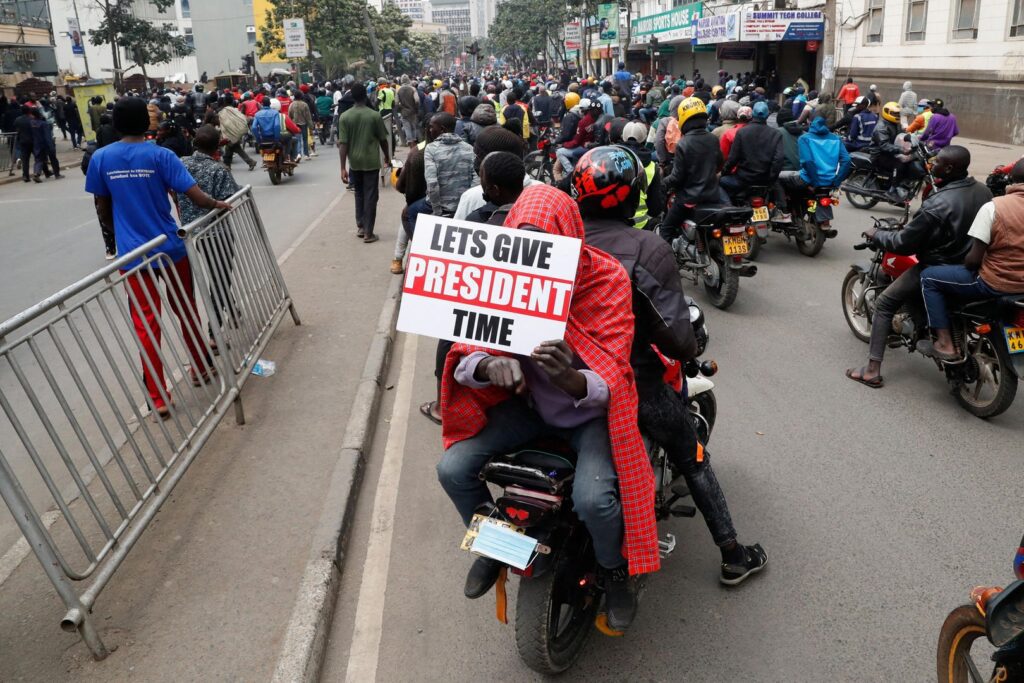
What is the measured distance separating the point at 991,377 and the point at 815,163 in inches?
180

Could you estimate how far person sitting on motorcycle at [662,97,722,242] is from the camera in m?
7.84

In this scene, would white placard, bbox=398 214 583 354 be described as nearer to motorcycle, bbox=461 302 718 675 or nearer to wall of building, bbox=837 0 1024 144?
motorcycle, bbox=461 302 718 675

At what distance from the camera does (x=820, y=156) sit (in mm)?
9219

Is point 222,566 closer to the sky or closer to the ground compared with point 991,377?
closer to the sky

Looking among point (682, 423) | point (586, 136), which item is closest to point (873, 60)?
point (586, 136)

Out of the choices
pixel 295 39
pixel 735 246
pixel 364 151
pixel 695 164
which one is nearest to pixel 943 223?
pixel 735 246

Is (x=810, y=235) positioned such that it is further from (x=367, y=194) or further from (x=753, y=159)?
(x=367, y=194)

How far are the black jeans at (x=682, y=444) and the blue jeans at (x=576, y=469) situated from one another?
17.8 inches

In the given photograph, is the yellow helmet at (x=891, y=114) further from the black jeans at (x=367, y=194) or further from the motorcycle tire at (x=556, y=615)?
the motorcycle tire at (x=556, y=615)

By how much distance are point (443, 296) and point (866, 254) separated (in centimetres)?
817

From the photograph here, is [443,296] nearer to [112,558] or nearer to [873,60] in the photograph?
[112,558]

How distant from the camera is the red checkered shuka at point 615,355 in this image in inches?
112

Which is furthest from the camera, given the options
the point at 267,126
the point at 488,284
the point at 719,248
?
the point at 267,126

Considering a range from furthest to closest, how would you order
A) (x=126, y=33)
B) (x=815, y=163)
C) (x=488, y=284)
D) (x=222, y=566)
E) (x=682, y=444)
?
1. (x=126, y=33)
2. (x=815, y=163)
3. (x=222, y=566)
4. (x=682, y=444)
5. (x=488, y=284)
